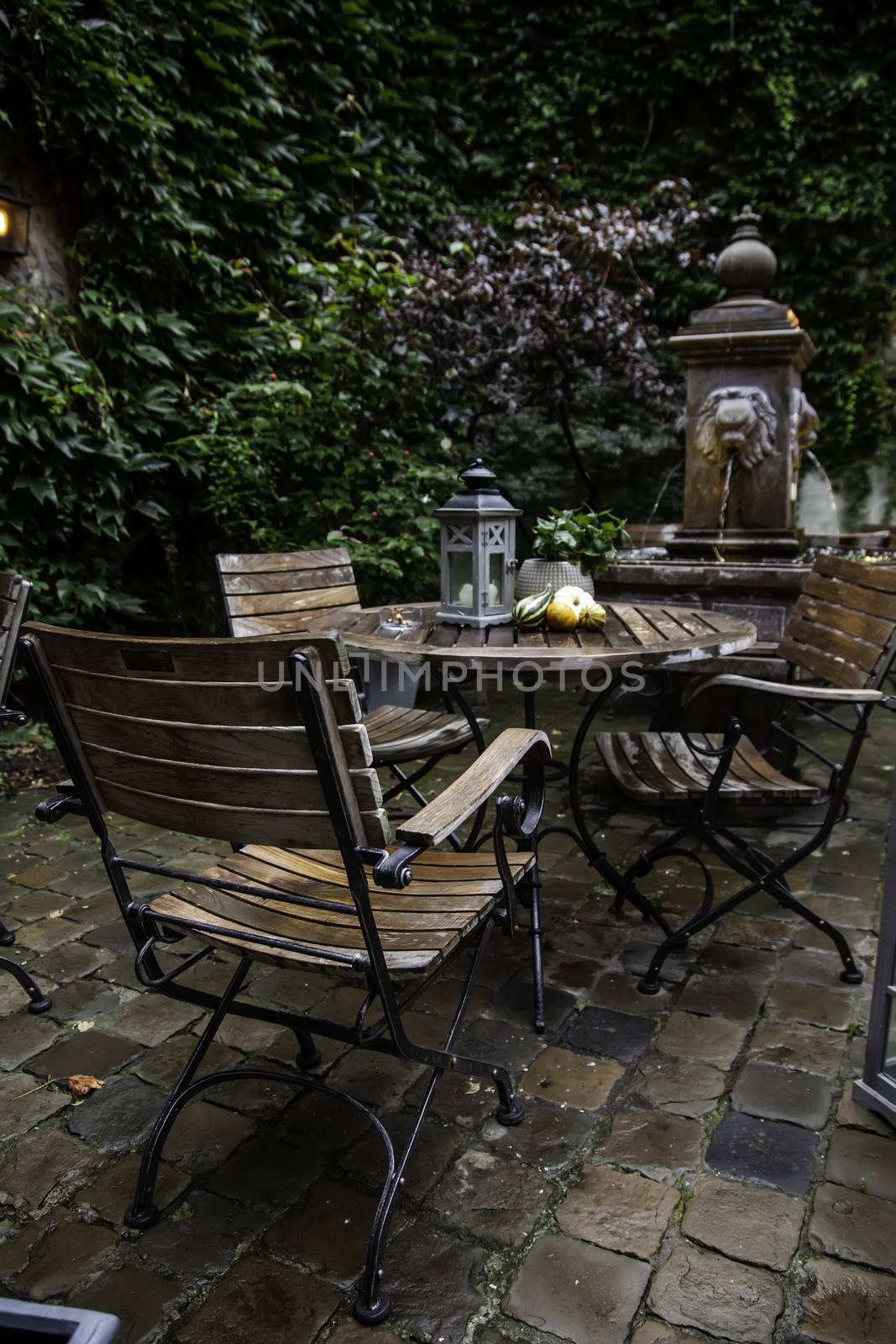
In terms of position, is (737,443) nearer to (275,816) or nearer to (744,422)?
(744,422)

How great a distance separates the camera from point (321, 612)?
9.89ft

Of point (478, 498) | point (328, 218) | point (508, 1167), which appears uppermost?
point (328, 218)

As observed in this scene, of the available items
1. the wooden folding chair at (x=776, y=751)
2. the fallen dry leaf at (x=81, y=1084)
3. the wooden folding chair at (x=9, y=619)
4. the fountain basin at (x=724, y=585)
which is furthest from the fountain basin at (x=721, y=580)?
the fallen dry leaf at (x=81, y=1084)

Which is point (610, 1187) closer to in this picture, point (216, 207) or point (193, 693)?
point (193, 693)

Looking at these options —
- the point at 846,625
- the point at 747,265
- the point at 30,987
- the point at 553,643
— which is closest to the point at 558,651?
the point at 553,643

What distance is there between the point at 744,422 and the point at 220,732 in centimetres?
383

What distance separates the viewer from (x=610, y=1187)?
1.56 meters

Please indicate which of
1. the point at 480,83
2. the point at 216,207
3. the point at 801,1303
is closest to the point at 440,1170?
the point at 801,1303

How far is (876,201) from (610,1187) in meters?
8.29

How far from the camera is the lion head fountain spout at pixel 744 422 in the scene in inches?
172

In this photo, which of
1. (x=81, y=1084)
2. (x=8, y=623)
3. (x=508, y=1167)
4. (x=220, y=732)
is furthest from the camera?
(x=8, y=623)

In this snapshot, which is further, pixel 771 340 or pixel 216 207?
pixel 216 207

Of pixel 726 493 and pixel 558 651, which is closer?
pixel 558 651

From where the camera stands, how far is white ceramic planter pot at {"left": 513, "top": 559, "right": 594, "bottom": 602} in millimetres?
2531
